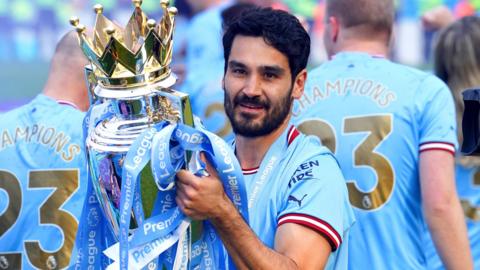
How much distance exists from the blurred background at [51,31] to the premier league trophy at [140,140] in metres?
8.04

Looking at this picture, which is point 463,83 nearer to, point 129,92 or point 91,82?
point 91,82

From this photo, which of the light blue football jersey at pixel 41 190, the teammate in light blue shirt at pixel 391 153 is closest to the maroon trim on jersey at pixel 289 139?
the teammate in light blue shirt at pixel 391 153

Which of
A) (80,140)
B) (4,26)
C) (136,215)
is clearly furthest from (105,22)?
(4,26)

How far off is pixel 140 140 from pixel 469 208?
2.55 m

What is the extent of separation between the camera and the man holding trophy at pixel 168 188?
279cm

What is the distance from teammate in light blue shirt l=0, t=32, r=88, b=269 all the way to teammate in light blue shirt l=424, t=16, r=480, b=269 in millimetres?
1704

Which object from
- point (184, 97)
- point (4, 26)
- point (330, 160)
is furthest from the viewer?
point (4, 26)

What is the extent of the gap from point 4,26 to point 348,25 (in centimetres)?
757

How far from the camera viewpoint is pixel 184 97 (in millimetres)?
2787

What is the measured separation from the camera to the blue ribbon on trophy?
278 cm

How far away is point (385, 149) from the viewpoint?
4.34m

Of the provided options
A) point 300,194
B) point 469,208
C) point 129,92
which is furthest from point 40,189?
point 469,208

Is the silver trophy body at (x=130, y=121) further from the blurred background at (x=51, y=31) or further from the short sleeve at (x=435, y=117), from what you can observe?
the blurred background at (x=51, y=31)

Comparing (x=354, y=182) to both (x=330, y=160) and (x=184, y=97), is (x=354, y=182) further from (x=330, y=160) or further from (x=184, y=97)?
(x=184, y=97)
